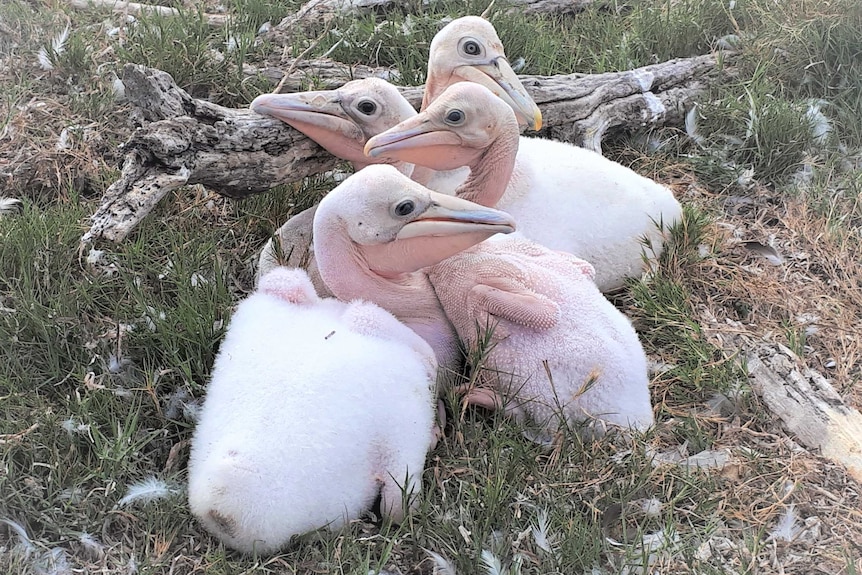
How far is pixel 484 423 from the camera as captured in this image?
3.32 meters

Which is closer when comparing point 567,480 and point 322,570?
point 322,570

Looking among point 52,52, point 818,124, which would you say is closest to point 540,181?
point 818,124

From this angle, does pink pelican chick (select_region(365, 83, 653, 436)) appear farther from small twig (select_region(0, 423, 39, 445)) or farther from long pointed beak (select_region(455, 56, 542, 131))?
small twig (select_region(0, 423, 39, 445))

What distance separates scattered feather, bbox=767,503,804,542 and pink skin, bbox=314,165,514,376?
1242 millimetres

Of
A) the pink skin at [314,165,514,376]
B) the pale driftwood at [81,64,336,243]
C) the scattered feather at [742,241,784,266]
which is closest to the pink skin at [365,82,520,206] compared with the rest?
the pink skin at [314,165,514,376]

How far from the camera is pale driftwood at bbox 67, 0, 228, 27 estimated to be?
18.6ft

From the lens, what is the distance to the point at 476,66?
4168 millimetres

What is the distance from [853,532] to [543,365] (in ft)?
3.71

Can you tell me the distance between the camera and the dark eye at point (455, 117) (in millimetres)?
3593

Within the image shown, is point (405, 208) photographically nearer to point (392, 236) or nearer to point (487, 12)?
point (392, 236)

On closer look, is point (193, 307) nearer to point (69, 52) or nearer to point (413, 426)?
point (413, 426)

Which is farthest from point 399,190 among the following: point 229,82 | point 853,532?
point 229,82

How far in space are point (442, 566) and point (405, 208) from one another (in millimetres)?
1220

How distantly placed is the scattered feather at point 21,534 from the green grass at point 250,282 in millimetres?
18
